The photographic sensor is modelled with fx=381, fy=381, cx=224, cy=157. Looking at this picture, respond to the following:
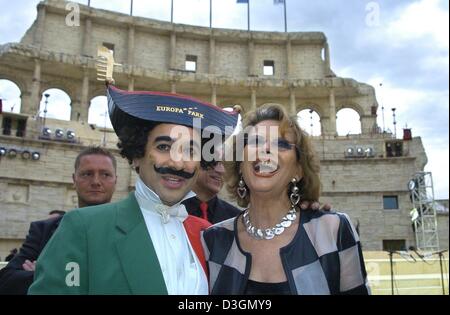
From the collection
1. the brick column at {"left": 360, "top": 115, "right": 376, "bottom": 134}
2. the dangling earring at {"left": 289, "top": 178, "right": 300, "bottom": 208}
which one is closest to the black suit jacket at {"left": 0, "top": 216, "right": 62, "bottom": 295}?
the dangling earring at {"left": 289, "top": 178, "right": 300, "bottom": 208}

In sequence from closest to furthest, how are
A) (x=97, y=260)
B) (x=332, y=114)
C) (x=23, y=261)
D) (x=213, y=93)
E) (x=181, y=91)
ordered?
(x=97, y=260), (x=23, y=261), (x=213, y=93), (x=332, y=114), (x=181, y=91)

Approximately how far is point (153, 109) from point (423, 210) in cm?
2893

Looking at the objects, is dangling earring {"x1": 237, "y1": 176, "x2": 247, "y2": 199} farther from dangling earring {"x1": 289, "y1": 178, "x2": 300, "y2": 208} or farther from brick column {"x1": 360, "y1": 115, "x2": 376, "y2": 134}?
brick column {"x1": 360, "y1": 115, "x2": 376, "y2": 134}

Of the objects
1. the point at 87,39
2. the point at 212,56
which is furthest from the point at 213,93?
the point at 87,39

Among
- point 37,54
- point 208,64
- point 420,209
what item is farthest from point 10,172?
point 420,209

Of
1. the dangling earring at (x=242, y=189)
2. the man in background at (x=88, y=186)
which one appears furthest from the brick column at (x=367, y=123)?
the dangling earring at (x=242, y=189)

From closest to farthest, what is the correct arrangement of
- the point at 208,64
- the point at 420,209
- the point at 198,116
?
the point at 198,116
the point at 420,209
the point at 208,64

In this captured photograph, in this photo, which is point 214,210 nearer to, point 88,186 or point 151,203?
point 88,186

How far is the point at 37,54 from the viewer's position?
93.9ft

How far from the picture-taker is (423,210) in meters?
27.3

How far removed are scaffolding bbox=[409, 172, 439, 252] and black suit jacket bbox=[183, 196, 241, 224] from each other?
24.5 m

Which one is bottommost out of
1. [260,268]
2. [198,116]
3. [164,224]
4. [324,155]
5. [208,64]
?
[260,268]

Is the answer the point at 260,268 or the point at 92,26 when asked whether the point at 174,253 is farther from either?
the point at 92,26

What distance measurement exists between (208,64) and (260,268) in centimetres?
3536
